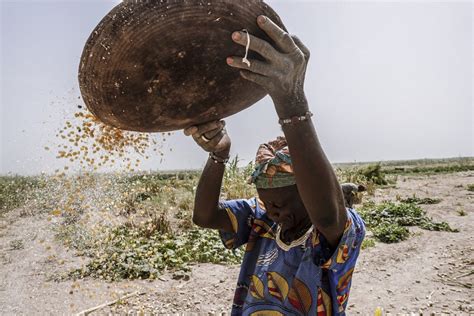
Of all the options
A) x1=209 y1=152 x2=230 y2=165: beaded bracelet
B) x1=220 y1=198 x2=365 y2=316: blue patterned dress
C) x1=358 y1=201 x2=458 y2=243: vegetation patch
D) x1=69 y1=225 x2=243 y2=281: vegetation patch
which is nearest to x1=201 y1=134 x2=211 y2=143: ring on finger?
x1=209 y1=152 x2=230 y2=165: beaded bracelet

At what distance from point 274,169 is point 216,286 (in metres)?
3.53

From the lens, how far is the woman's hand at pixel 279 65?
3.54ft

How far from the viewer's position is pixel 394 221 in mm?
7992

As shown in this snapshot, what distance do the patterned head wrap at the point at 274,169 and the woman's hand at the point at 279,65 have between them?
1.32 ft

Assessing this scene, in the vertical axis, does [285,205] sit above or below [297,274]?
above

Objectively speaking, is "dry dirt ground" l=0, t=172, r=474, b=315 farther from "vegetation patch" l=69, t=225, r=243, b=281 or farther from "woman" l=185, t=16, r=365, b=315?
A: "woman" l=185, t=16, r=365, b=315

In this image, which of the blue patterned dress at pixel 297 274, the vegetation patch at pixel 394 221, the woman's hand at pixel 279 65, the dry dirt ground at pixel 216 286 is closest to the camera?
the woman's hand at pixel 279 65

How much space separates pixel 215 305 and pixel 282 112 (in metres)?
3.64

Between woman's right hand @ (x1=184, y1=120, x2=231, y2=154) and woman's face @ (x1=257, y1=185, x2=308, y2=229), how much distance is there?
0.97 ft

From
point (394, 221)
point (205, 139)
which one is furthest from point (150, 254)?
point (394, 221)

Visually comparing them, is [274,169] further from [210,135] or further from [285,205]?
[210,135]

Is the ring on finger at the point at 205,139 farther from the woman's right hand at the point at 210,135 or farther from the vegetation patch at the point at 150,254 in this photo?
the vegetation patch at the point at 150,254

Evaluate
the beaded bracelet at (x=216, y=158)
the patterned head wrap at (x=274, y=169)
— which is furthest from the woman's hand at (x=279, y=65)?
the beaded bracelet at (x=216, y=158)

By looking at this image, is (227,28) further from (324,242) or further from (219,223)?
(219,223)
